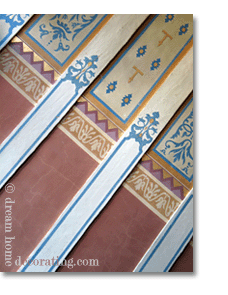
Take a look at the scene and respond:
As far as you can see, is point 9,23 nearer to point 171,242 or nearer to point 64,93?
point 64,93

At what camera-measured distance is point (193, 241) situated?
3.34 feet

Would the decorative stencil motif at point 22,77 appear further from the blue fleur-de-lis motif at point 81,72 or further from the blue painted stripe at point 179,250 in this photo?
the blue painted stripe at point 179,250

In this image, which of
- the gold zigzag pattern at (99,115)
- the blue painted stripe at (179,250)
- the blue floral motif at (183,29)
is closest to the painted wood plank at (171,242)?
the blue painted stripe at (179,250)

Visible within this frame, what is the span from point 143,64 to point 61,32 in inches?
13.9

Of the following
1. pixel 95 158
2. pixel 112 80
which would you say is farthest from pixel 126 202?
pixel 112 80

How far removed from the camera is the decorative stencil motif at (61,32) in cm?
102

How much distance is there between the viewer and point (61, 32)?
102 cm

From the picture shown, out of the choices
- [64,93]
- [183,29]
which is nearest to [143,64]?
[183,29]

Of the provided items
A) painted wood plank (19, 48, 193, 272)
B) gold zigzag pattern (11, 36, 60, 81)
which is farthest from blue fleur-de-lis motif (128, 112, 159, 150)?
gold zigzag pattern (11, 36, 60, 81)

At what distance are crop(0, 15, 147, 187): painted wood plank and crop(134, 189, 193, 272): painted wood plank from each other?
0.61 m

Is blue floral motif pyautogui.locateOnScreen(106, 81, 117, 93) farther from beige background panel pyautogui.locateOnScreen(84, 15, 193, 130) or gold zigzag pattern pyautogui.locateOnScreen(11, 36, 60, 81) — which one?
gold zigzag pattern pyautogui.locateOnScreen(11, 36, 60, 81)

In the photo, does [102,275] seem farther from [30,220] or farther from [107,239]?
[30,220]

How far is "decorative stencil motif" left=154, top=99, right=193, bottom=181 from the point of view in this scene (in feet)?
3.39
